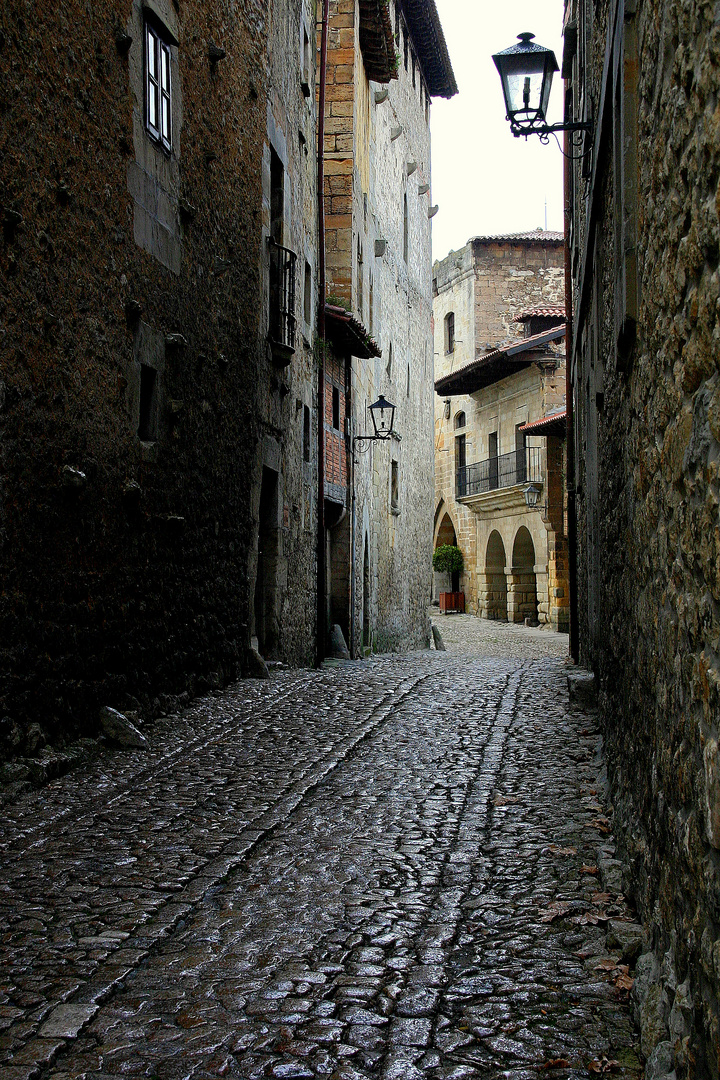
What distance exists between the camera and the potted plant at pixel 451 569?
41.5 m

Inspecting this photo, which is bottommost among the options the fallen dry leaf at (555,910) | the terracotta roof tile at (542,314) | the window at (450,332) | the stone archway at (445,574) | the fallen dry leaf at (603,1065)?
the fallen dry leaf at (603,1065)

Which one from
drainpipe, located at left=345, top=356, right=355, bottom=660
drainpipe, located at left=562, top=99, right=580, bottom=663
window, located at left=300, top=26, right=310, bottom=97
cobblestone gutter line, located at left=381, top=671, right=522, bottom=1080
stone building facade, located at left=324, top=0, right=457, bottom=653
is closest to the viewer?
cobblestone gutter line, located at left=381, top=671, right=522, bottom=1080

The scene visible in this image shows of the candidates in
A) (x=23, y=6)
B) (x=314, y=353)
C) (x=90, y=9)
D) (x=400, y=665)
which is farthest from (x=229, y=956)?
(x=314, y=353)

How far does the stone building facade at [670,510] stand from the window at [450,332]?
4205 centimetres

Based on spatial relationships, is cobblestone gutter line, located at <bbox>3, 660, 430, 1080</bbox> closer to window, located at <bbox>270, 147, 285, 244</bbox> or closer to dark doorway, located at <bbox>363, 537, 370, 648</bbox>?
window, located at <bbox>270, 147, 285, 244</bbox>

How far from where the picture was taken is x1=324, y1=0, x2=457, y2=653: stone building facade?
17.9 m

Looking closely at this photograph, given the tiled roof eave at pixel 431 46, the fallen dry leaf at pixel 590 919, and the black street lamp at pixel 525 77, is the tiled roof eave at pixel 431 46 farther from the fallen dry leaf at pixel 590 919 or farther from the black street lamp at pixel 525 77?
the fallen dry leaf at pixel 590 919

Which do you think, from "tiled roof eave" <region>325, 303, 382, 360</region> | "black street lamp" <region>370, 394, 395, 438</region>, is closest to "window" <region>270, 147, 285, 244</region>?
"tiled roof eave" <region>325, 303, 382, 360</region>

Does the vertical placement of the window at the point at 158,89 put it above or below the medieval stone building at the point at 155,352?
above

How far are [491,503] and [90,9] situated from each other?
3028 centimetres

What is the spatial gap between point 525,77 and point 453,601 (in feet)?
115

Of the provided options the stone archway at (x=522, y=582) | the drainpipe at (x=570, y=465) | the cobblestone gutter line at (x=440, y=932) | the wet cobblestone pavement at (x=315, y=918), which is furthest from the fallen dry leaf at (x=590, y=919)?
the stone archway at (x=522, y=582)

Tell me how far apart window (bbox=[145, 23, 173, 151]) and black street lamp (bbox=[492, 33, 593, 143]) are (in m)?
2.79

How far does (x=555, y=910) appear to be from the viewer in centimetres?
404
